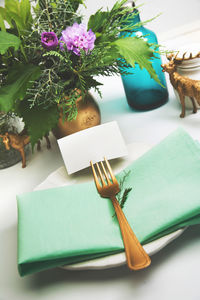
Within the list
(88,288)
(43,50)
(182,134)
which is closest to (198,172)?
(182,134)

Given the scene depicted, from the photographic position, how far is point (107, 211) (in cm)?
39

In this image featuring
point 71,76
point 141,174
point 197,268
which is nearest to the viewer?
point 197,268

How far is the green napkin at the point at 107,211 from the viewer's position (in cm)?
34

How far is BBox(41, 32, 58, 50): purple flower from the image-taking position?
47 centimetres

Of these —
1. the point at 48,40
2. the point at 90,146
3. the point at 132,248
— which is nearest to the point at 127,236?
the point at 132,248

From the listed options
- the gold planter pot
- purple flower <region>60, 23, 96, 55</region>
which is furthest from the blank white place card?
purple flower <region>60, 23, 96, 55</region>

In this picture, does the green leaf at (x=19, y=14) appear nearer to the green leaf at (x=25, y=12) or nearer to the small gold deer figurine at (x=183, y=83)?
the green leaf at (x=25, y=12)

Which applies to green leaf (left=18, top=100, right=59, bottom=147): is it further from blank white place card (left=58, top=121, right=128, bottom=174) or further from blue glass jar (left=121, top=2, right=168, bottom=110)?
blue glass jar (left=121, top=2, right=168, bottom=110)

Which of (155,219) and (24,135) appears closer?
(155,219)

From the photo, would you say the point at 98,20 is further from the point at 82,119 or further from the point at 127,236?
the point at 127,236

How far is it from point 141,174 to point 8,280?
0.21 meters

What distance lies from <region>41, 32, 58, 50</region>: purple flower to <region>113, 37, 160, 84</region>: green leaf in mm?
103

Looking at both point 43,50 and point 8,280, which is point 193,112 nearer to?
point 43,50

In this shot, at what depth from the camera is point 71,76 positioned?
1.73 feet
